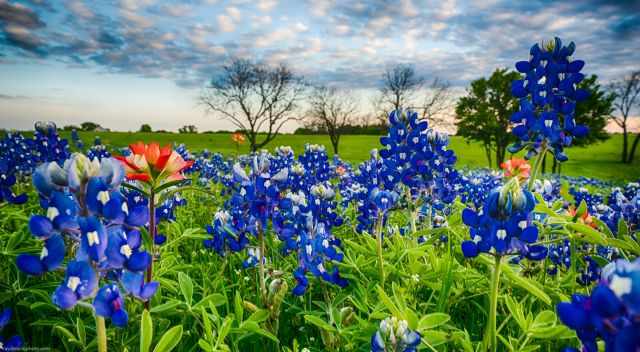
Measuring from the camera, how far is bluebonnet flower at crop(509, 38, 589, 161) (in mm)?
2322

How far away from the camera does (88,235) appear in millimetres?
1012

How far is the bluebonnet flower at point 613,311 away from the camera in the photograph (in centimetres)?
68

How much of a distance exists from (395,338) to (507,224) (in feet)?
2.00

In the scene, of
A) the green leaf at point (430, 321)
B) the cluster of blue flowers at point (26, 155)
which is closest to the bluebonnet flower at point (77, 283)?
the green leaf at point (430, 321)

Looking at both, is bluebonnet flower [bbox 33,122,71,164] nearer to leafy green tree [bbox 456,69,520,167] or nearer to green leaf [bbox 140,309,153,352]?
green leaf [bbox 140,309,153,352]

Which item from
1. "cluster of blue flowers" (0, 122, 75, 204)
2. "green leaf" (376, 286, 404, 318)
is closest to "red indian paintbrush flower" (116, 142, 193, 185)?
"green leaf" (376, 286, 404, 318)

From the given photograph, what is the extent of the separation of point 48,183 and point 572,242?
2217 mm

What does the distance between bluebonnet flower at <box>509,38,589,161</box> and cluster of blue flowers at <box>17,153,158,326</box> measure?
2.33 m

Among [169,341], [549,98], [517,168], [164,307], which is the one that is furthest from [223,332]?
[517,168]

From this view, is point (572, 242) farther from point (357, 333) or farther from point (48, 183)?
point (48, 183)

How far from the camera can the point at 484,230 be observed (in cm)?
146

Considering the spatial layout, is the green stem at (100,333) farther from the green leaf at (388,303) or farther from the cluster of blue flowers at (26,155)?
the cluster of blue flowers at (26,155)

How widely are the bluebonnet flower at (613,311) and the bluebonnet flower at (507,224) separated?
0.52 m

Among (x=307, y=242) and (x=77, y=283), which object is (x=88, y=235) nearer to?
(x=77, y=283)
